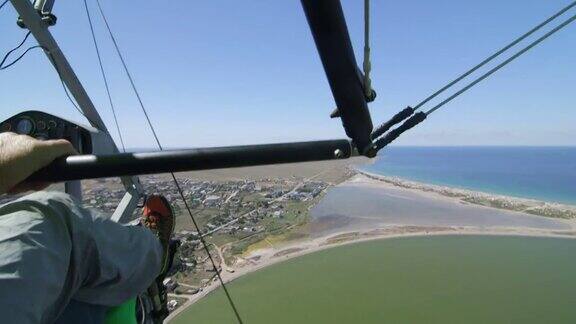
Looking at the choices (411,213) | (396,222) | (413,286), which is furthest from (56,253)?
(411,213)

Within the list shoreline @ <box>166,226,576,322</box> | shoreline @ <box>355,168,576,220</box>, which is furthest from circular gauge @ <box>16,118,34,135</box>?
shoreline @ <box>355,168,576,220</box>

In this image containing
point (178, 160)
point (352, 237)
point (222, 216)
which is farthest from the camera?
point (222, 216)

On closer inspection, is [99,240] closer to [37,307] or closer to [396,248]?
[37,307]

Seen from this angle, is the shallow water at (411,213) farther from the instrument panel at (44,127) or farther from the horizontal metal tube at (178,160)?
the horizontal metal tube at (178,160)

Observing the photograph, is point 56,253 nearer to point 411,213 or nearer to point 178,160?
point 178,160

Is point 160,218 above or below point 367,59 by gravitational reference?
below

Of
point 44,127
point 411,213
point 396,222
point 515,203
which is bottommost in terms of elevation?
point 411,213

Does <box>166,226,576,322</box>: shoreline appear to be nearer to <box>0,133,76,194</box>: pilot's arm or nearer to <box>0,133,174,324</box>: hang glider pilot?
<box>0,133,174,324</box>: hang glider pilot

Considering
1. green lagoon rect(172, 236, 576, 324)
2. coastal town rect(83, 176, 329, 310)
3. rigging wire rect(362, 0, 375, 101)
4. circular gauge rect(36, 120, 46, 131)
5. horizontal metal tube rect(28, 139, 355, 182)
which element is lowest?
coastal town rect(83, 176, 329, 310)
